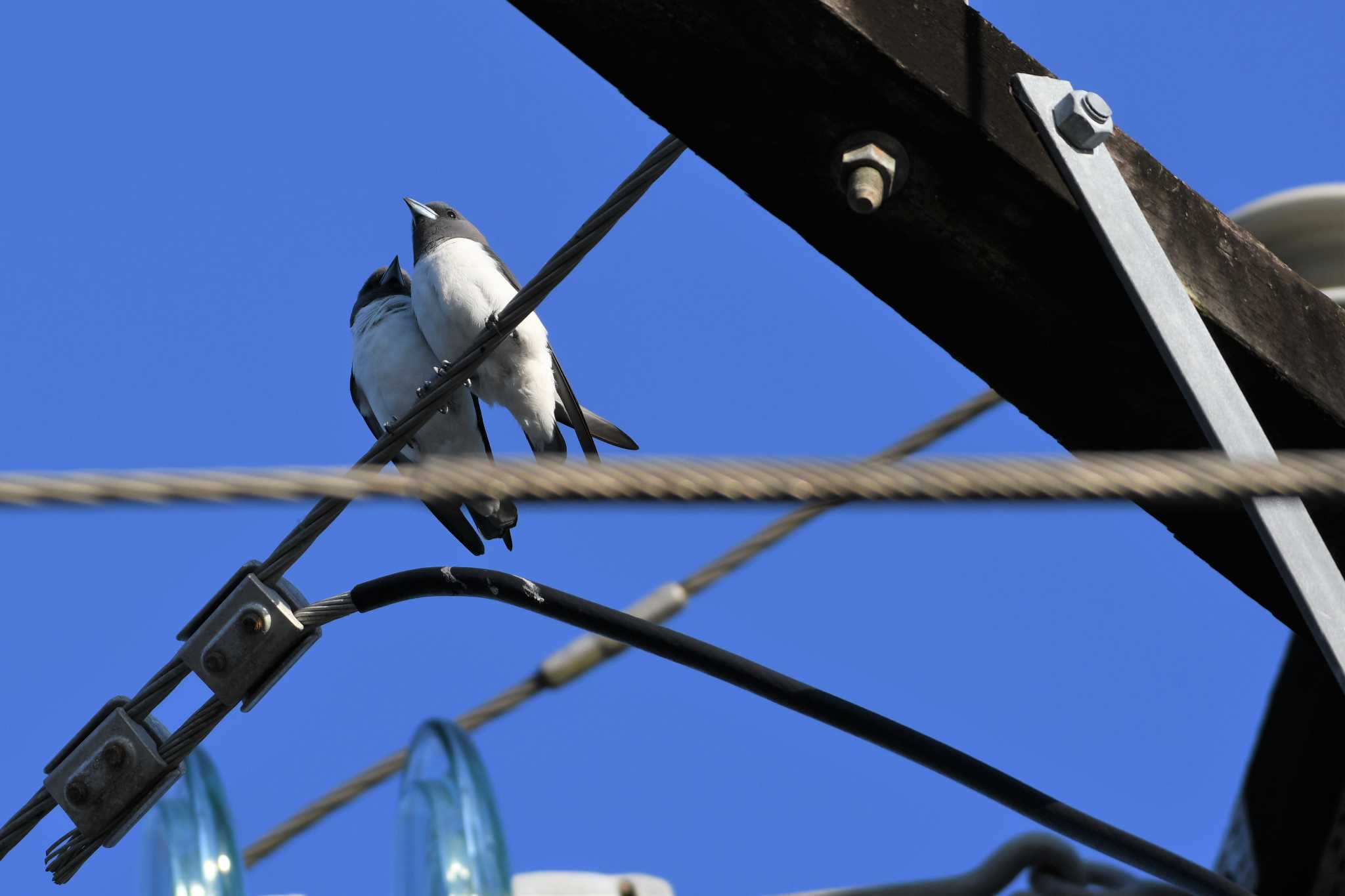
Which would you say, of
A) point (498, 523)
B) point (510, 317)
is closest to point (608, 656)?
point (498, 523)

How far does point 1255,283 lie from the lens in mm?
2322

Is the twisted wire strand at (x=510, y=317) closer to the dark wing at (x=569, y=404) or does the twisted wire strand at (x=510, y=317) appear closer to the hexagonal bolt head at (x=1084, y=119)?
the hexagonal bolt head at (x=1084, y=119)

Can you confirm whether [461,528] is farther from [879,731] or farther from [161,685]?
[879,731]

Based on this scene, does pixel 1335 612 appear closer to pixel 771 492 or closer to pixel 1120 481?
pixel 1120 481

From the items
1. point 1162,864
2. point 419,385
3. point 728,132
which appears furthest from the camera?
point 419,385

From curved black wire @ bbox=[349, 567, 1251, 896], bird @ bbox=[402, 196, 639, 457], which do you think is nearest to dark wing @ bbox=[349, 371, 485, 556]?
bird @ bbox=[402, 196, 639, 457]

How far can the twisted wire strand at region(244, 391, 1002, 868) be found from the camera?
3.69 metres

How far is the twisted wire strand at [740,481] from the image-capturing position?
1540mm

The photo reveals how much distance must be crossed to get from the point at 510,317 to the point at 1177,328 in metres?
1.09

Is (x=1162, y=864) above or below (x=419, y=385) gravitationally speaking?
below

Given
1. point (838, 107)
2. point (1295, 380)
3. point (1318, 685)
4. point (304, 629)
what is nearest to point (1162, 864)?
point (1295, 380)

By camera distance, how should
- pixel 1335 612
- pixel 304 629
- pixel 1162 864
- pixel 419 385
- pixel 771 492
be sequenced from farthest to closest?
pixel 419 385, pixel 304 629, pixel 1162 864, pixel 1335 612, pixel 771 492

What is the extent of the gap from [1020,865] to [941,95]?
4.54 ft

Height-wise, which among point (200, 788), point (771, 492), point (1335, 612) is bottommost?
point (200, 788)
